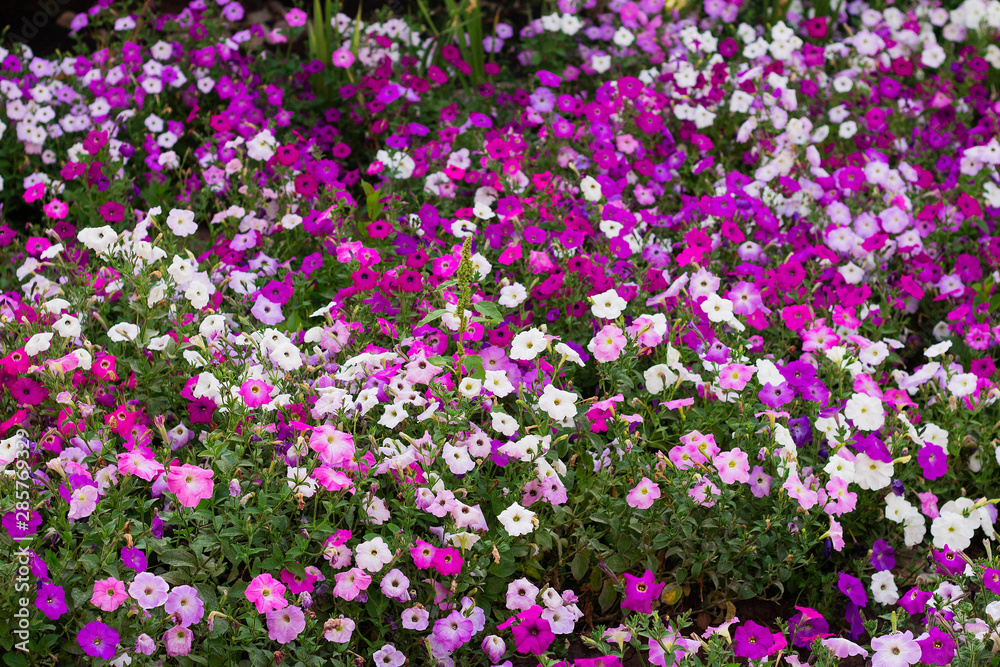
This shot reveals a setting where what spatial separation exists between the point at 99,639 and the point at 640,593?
1.29 meters

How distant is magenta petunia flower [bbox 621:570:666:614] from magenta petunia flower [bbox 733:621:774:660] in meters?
0.22

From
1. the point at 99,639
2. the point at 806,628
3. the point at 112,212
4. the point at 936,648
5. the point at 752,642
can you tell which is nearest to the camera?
the point at 99,639

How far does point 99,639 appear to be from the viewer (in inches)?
81.2

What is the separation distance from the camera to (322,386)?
102 inches

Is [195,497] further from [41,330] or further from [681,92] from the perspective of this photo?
[681,92]

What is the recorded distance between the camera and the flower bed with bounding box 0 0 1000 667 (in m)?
2.27

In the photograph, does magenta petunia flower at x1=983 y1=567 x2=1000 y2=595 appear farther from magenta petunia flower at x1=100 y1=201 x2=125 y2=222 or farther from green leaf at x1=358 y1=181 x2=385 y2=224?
magenta petunia flower at x1=100 y1=201 x2=125 y2=222

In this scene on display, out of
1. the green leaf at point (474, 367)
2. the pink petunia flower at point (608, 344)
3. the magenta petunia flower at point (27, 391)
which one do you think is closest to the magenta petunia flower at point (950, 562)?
the pink petunia flower at point (608, 344)

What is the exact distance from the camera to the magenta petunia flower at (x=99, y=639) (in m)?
2.04

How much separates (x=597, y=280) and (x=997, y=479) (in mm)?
1405

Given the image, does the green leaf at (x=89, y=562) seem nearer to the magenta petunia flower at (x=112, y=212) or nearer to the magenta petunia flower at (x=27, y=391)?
the magenta petunia flower at (x=27, y=391)

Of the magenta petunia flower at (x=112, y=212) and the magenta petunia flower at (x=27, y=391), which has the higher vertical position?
the magenta petunia flower at (x=112, y=212)

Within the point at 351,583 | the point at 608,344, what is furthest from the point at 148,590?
the point at 608,344

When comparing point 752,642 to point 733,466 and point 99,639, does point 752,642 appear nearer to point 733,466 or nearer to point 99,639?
point 733,466
